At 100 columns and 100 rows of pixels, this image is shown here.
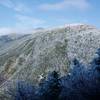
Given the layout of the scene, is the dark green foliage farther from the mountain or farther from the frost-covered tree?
the mountain

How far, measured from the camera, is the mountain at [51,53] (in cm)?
3506

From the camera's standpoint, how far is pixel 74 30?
3978 cm

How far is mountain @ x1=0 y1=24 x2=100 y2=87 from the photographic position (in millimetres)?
35059

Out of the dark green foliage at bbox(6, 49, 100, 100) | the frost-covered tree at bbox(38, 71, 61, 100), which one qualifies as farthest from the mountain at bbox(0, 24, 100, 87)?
the frost-covered tree at bbox(38, 71, 61, 100)

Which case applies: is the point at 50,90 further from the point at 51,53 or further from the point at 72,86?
the point at 51,53

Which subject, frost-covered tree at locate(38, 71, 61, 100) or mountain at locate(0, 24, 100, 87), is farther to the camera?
mountain at locate(0, 24, 100, 87)

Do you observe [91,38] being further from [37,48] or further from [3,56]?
[3,56]

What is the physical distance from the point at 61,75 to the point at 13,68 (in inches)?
405

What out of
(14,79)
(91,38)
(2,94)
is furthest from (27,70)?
(91,38)

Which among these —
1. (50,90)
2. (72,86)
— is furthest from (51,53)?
(72,86)

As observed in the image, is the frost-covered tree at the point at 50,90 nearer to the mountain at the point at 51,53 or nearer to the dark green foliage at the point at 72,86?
the dark green foliage at the point at 72,86

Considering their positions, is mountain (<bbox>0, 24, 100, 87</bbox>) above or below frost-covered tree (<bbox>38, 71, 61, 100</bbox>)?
above

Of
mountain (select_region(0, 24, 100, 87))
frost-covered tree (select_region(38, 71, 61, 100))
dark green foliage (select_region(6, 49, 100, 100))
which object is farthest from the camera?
mountain (select_region(0, 24, 100, 87))

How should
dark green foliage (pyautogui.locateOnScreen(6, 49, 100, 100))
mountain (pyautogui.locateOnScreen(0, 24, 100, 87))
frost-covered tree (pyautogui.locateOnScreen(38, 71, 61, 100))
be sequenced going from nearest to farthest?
dark green foliage (pyautogui.locateOnScreen(6, 49, 100, 100)) < frost-covered tree (pyautogui.locateOnScreen(38, 71, 61, 100)) < mountain (pyautogui.locateOnScreen(0, 24, 100, 87))
